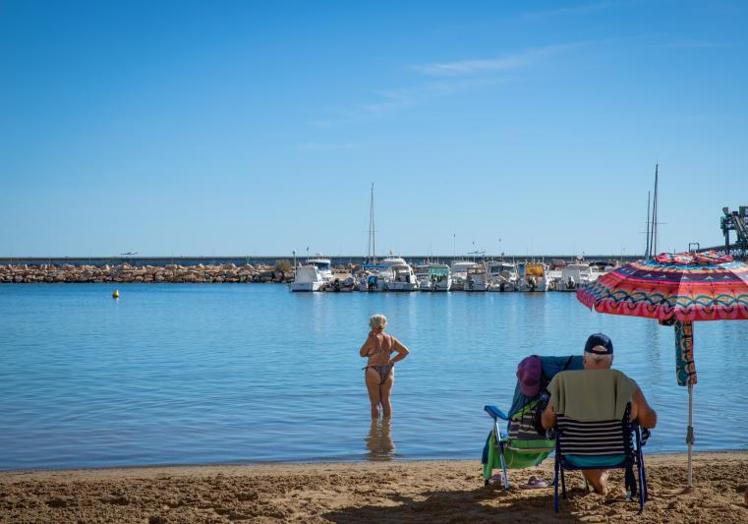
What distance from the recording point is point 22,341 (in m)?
29.3

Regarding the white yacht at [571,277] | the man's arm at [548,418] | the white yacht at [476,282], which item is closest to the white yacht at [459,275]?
the white yacht at [476,282]

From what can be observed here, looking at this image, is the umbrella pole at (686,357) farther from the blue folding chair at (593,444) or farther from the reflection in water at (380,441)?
the reflection in water at (380,441)

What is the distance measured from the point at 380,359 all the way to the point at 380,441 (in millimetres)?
1033

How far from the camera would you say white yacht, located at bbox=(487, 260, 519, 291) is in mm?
84688

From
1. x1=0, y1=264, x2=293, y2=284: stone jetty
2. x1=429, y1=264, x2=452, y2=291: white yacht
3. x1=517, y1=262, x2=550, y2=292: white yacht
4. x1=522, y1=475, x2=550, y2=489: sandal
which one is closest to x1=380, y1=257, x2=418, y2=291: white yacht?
x1=429, y1=264, x2=452, y2=291: white yacht

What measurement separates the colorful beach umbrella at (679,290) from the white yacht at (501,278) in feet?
255

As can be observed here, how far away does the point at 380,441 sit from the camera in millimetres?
11492

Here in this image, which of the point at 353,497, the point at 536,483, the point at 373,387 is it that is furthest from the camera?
the point at 373,387

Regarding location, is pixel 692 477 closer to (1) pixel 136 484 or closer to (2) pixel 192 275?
(1) pixel 136 484

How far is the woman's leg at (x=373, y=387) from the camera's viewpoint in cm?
1179

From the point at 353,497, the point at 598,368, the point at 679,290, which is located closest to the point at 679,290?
the point at 679,290

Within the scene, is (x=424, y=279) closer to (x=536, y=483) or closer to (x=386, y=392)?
(x=386, y=392)

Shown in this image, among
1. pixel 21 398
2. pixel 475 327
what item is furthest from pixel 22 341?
pixel 475 327

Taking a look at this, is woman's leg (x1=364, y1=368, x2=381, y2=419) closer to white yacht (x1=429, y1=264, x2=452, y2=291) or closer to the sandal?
the sandal
